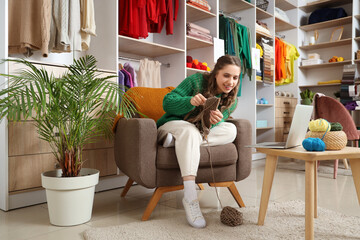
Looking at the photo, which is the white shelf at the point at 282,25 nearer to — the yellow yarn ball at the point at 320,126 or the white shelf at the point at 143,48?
the white shelf at the point at 143,48

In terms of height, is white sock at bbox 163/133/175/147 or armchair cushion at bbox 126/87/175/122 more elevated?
armchair cushion at bbox 126/87/175/122

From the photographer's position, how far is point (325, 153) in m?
1.22

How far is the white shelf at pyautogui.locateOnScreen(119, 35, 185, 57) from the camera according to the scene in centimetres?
266

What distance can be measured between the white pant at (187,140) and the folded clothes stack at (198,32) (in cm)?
163

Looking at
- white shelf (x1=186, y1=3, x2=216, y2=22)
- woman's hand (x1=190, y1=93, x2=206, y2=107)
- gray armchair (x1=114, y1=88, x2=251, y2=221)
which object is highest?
white shelf (x1=186, y1=3, x2=216, y2=22)

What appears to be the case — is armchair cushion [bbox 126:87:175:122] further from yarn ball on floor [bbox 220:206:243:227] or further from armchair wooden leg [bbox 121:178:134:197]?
yarn ball on floor [bbox 220:206:243:227]

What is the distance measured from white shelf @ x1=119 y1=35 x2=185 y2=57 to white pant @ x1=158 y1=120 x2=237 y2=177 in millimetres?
1143

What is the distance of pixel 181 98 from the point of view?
5.68ft

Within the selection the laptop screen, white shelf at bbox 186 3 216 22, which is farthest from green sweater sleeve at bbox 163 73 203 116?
white shelf at bbox 186 3 216 22

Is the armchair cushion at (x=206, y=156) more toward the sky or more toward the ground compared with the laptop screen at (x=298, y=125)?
more toward the ground

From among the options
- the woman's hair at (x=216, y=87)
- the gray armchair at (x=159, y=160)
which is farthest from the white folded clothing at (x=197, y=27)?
the gray armchair at (x=159, y=160)

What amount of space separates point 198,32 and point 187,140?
1.88m

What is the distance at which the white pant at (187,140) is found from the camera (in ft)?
5.24

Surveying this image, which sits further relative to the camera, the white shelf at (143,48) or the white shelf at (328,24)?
the white shelf at (328,24)
